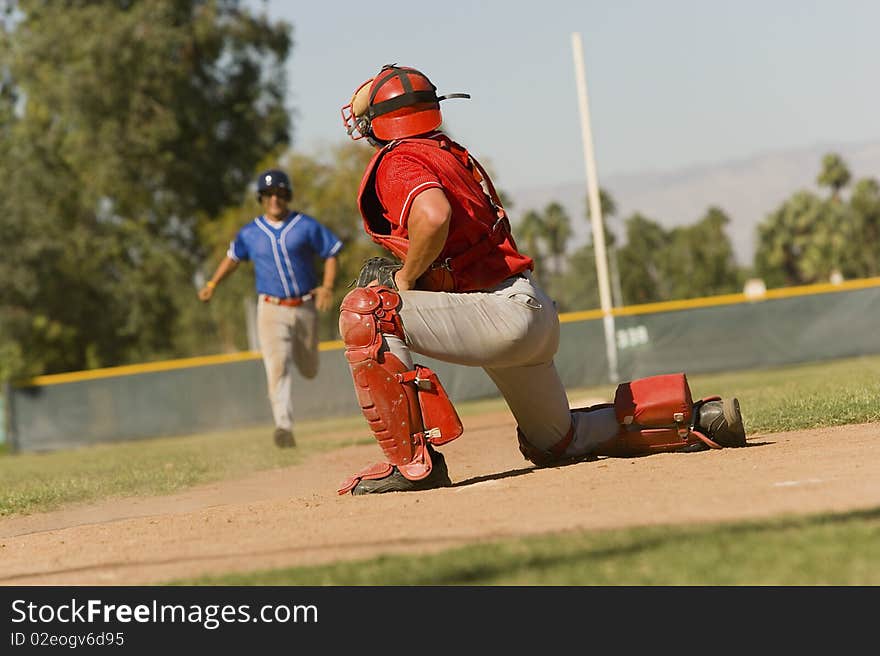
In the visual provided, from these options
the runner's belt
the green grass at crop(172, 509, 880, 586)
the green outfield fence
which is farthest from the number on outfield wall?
the green grass at crop(172, 509, 880, 586)

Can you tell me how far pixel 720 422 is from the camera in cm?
588

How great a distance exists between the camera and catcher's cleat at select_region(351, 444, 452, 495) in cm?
544

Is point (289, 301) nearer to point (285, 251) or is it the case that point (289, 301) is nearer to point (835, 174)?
point (285, 251)

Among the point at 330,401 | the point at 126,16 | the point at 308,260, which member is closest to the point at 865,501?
the point at 308,260

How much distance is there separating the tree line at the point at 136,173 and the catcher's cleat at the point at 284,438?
78.4ft

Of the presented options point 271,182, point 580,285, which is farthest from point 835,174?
point 271,182

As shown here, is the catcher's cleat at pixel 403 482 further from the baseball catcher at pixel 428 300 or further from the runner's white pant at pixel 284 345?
the runner's white pant at pixel 284 345

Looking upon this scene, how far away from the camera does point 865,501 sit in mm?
3898

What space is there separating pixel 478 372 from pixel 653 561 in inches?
681

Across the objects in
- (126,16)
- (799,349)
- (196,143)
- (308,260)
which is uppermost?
(126,16)

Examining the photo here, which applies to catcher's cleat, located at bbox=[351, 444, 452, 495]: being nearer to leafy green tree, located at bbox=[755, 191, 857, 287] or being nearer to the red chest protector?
the red chest protector
